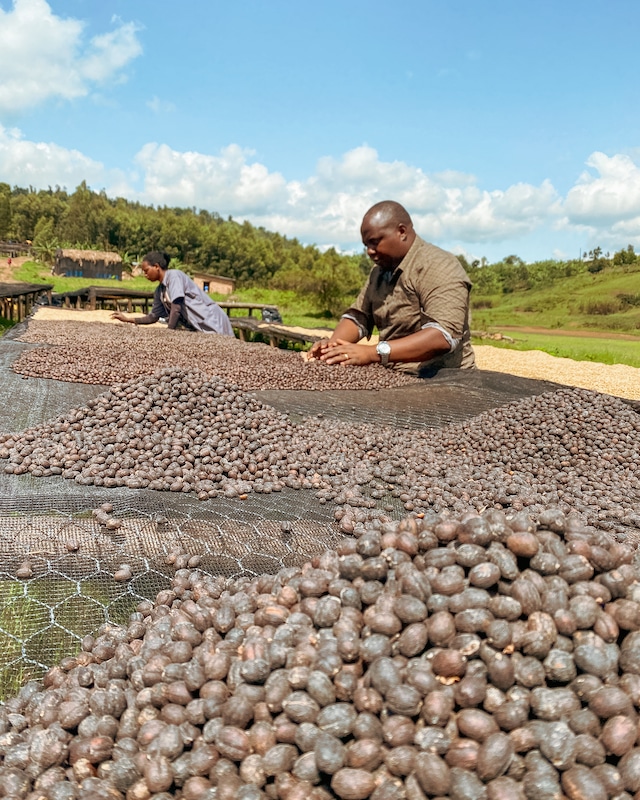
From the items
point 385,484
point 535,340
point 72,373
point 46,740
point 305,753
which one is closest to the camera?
point 305,753

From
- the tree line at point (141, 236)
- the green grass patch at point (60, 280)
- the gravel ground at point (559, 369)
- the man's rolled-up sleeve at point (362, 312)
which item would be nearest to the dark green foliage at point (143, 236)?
the tree line at point (141, 236)

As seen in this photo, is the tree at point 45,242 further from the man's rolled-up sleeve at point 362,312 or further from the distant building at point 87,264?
the man's rolled-up sleeve at point 362,312

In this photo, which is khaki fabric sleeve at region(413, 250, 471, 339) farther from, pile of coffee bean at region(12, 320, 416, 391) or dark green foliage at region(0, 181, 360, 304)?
dark green foliage at region(0, 181, 360, 304)

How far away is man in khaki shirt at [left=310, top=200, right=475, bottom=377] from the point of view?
13.9 feet

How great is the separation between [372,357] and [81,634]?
10.3 feet

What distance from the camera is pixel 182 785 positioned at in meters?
1.12

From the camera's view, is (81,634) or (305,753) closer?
(305,753)

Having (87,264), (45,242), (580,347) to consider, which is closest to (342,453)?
(580,347)

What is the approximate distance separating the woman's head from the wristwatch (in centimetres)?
310

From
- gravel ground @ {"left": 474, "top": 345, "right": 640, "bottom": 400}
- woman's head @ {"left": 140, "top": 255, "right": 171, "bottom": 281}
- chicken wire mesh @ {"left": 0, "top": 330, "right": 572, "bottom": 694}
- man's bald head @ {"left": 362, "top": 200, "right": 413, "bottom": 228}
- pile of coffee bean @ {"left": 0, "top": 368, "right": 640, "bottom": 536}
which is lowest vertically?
chicken wire mesh @ {"left": 0, "top": 330, "right": 572, "bottom": 694}

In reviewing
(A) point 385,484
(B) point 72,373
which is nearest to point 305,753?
(A) point 385,484

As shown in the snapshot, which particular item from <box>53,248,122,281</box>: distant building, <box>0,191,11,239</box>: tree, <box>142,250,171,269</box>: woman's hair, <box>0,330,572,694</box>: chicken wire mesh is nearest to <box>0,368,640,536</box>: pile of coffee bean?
<box>0,330,572,694</box>: chicken wire mesh

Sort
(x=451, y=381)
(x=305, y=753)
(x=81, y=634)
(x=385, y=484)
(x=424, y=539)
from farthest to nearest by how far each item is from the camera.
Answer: (x=451, y=381)
(x=385, y=484)
(x=81, y=634)
(x=424, y=539)
(x=305, y=753)

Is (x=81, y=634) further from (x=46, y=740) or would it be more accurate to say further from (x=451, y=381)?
(x=451, y=381)
